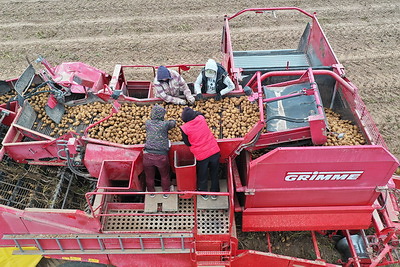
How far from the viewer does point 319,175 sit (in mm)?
4367

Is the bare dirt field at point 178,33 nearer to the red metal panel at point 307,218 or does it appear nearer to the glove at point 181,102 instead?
the red metal panel at point 307,218

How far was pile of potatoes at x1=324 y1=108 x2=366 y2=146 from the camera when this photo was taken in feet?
15.1

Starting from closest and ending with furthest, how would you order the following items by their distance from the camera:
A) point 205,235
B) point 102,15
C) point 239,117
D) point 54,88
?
point 205,235 → point 239,117 → point 54,88 → point 102,15

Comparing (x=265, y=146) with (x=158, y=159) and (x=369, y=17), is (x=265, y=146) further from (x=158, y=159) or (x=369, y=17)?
(x=369, y=17)

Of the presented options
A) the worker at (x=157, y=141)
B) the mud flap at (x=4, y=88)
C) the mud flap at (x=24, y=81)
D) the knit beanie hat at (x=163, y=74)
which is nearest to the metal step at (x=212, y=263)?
the worker at (x=157, y=141)

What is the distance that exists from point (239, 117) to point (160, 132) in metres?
1.22

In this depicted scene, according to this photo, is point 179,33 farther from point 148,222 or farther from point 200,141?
point 148,222

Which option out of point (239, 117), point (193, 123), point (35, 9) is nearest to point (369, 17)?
point (239, 117)

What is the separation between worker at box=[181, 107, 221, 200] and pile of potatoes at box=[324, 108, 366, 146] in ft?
5.02

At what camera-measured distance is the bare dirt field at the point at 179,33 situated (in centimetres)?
937

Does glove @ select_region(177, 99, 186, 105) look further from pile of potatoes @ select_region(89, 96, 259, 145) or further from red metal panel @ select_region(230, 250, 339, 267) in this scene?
red metal panel @ select_region(230, 250, 339, 267)

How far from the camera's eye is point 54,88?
5363 millimetres

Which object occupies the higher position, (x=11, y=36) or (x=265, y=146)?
(x=265, y=146)

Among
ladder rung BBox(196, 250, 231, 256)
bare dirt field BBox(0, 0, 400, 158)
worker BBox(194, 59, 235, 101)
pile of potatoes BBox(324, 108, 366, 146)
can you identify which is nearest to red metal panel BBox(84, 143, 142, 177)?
worker BBox(194, 59, 235, 101)
